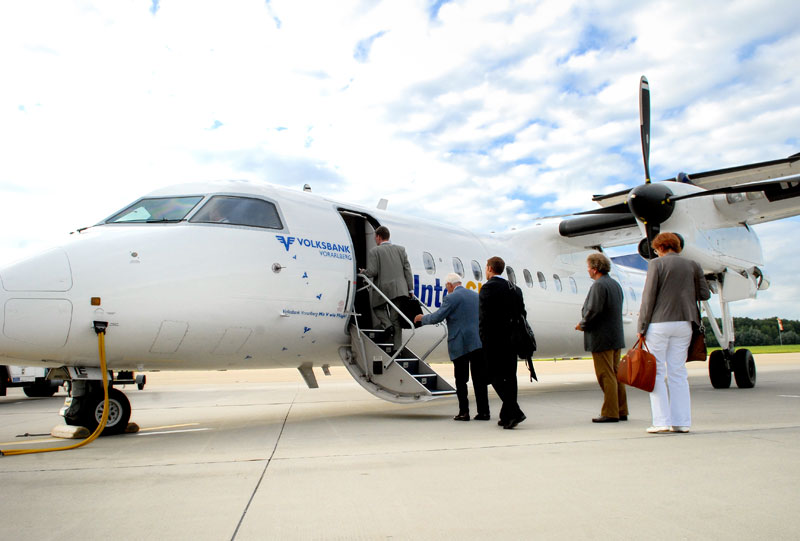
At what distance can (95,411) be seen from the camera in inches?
248

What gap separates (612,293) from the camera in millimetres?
6703

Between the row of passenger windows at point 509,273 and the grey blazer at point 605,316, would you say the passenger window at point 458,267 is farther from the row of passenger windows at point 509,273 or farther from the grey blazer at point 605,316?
the grey blazer at point 605,316

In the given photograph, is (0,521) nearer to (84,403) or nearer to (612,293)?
(84,403)

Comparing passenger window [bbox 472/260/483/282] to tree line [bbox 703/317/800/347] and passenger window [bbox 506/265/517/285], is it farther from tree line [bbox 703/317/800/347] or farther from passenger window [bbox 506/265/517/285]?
tree line [bbox 703/317/800/347]

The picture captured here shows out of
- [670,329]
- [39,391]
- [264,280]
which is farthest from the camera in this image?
[39,391]

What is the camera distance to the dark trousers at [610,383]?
21.4ft

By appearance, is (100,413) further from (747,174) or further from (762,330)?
(762,330)

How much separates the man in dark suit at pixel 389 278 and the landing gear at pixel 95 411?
3.24m

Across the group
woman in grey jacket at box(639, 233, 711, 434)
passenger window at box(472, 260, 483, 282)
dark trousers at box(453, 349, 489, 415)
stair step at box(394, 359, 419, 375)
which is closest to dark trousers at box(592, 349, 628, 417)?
woman in grey jacket at box(639, 233, 711, 434)

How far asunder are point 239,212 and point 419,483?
4.39m

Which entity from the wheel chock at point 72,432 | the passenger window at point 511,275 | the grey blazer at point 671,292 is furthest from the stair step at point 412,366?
the wheel chock at point 72,432

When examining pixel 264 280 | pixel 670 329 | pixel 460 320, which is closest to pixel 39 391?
pixel 264 280

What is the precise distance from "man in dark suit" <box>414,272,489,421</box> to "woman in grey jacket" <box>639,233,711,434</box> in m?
2.08

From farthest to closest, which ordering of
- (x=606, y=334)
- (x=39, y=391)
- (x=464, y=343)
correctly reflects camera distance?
(x=39, y=391)
(x=464, y=343)
(x=606, y=334)
